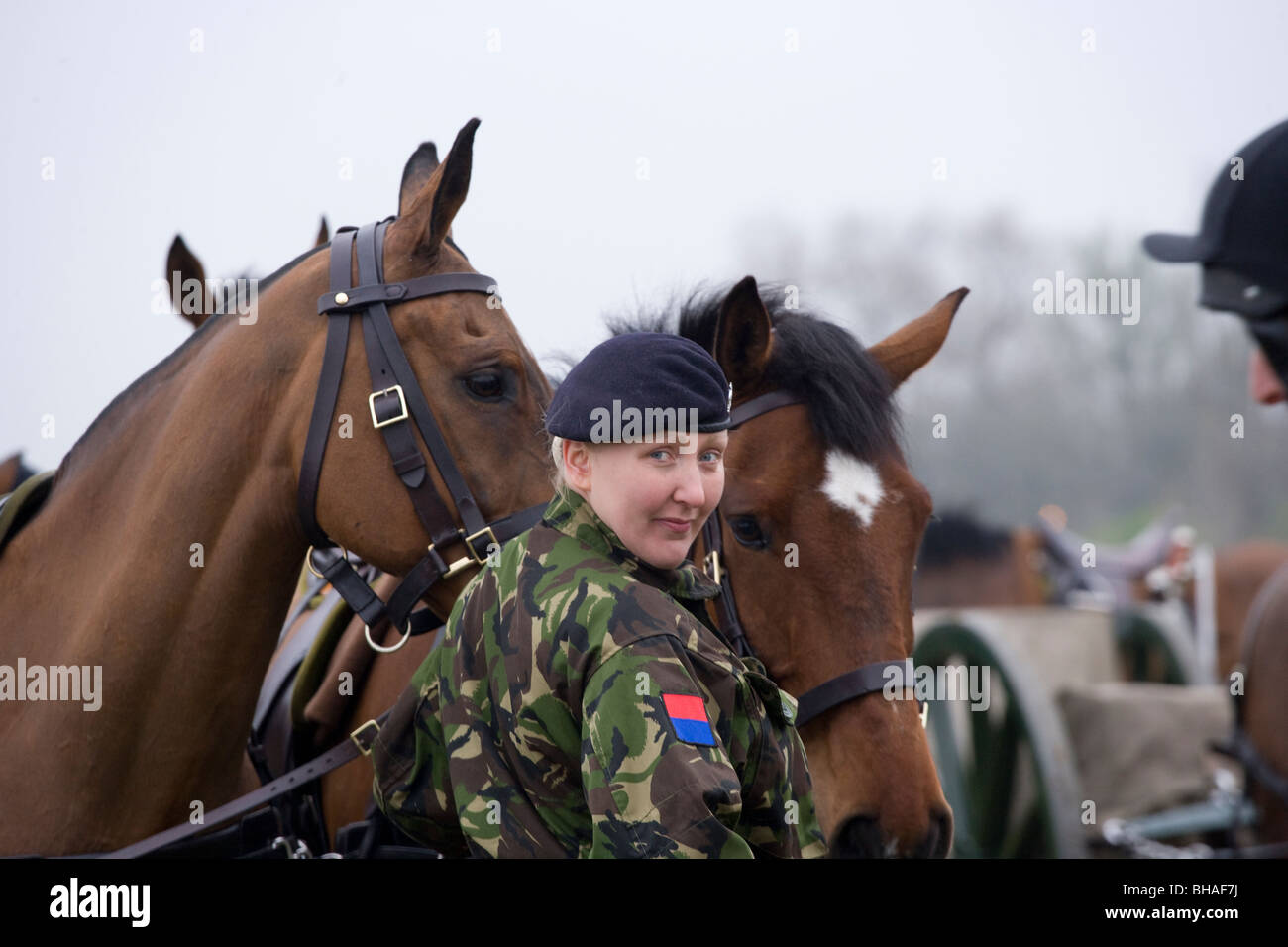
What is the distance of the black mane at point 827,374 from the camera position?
3.10 m

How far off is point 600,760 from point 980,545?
30.5 feet

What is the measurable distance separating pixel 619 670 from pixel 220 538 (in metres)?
1.35

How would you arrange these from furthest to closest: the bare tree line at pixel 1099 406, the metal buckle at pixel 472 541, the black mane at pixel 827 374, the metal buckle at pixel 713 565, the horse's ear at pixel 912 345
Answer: the bare tree line at pixel 1099 406
the horse's ear at pixel 912 345
the black mane at pixel 827 374
the metal buckle at pixel 713 565
the metal buckle at pixel 472 541

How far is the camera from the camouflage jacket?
1640 mm

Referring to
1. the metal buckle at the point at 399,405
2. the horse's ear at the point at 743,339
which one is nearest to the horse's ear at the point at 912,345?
the horse's ear at the point at 743,339

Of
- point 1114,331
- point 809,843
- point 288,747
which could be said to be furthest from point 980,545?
point 1114,331

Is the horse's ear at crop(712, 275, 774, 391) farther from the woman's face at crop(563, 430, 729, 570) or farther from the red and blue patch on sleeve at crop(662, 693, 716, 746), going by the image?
the red and blue patch on sleeve at crop(662, 693, 716, 746)

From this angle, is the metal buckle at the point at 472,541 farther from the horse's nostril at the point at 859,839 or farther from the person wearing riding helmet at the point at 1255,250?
the person wearing riding helmet at the point at 1255,250

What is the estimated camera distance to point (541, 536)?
1.94m

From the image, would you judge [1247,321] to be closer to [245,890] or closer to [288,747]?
[245,890]

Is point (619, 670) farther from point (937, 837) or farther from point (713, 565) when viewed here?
point (937, 837)

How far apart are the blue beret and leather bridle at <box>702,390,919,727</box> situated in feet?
2.87

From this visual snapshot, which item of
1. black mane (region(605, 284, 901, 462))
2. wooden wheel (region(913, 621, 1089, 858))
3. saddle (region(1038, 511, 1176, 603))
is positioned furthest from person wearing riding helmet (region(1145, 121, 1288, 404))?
saddle (region(1038, 511, 1176, 603))

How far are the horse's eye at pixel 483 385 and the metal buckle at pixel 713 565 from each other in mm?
692
